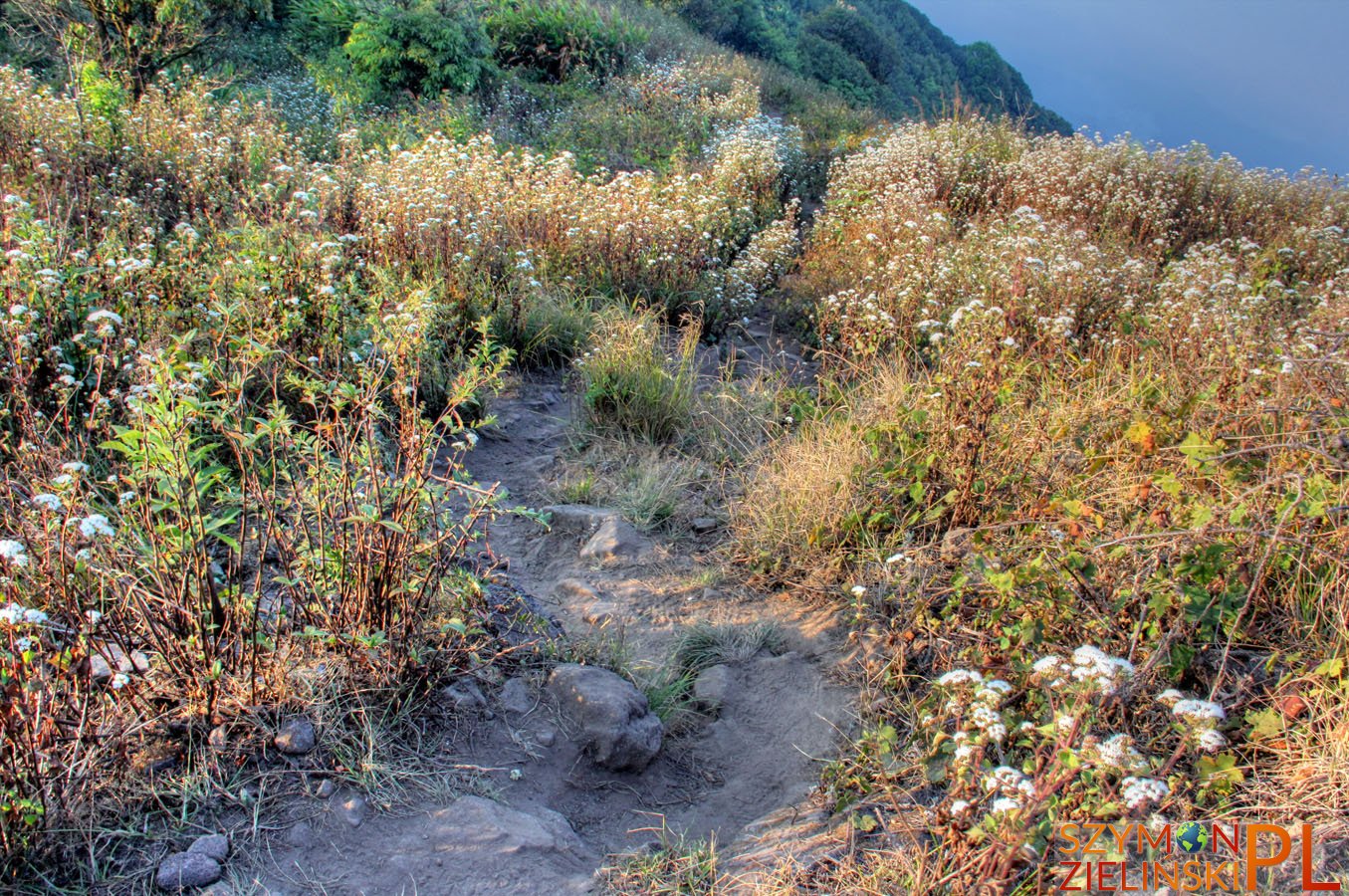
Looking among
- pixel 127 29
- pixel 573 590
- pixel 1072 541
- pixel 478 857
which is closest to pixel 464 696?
pixel 478 857

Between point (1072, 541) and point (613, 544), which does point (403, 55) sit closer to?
point (613, 544)

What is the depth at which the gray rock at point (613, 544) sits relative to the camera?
4277 mm

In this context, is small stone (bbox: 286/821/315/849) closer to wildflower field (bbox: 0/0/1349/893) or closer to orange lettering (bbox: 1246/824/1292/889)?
wildflower field (bbox: 0/0/1349/893)

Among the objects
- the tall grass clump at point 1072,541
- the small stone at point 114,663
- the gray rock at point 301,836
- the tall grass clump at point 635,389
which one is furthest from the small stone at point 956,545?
the small stone at point 114,663

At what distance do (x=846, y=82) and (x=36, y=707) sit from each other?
2667 centimetres

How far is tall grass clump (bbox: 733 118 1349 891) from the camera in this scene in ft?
7.30

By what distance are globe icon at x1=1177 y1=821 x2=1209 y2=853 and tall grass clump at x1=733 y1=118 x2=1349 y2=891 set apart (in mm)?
98

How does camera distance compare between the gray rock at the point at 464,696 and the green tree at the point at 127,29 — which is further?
the green tree at the point at 127,29

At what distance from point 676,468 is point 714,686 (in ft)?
5.75

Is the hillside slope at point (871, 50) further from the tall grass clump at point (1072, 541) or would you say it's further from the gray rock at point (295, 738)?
the gray rock at point (295, 738)

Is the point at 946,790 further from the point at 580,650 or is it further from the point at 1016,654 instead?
the point at 580,650

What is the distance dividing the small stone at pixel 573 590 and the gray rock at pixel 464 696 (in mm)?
972

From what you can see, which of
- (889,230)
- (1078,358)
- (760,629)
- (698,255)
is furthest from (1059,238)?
(760,629)

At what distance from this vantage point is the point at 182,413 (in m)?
2.47
